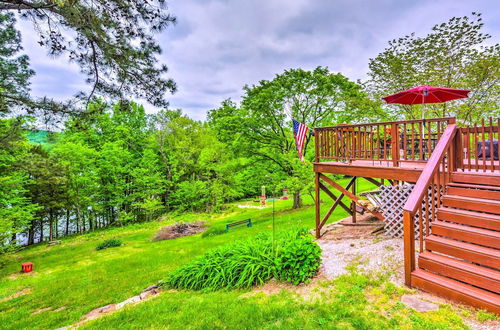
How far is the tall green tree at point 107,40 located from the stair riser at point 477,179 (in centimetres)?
548

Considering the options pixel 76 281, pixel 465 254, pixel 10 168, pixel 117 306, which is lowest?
pixel 76 281

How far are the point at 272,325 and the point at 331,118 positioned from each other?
38.3ft

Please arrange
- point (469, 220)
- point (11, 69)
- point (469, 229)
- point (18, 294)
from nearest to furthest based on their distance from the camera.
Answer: point (469, 229) < point (469, 220) < point (11, 69) < point (18, 294)

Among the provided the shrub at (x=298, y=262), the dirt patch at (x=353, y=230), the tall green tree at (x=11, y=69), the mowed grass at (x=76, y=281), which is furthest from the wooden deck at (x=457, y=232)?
the tall green tree at (x=11, y=69)

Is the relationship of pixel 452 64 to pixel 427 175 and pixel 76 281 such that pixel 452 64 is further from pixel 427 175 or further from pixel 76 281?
pixel 76 281

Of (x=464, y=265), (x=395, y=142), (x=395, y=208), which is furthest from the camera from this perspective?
(x=395, y=208)

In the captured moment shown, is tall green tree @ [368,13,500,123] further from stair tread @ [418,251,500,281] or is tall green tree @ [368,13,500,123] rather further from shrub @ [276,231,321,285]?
shrub @ [276,231,321,285]

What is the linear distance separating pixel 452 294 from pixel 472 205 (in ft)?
4.67

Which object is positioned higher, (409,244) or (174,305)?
(409,244)

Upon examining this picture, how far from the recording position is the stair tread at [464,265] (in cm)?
252

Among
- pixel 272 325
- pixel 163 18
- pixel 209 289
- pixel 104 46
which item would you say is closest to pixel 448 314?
pixel 272 325

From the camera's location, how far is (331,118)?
12430mm

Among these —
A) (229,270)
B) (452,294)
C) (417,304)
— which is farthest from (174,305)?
(452,294)

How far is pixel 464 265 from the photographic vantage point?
8.94ft
